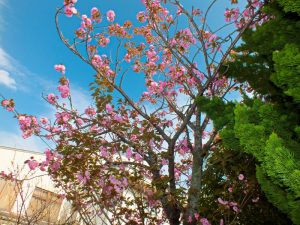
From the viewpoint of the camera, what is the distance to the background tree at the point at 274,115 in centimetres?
241

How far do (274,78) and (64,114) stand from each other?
530 cm

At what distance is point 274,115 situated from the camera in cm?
311

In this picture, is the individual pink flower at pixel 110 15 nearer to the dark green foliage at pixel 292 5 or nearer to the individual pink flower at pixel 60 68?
the individual pink flower at pixel 60 68

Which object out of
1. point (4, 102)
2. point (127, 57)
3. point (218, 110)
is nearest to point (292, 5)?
point (218, 110)

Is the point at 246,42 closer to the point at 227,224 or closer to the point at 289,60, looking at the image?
the point at 289,60

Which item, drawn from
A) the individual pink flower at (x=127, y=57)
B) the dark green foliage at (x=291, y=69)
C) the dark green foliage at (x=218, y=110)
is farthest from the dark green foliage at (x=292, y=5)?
the individual pink flower at (x=127, y=57)

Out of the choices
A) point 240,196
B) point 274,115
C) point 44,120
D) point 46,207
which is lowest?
point 46,207

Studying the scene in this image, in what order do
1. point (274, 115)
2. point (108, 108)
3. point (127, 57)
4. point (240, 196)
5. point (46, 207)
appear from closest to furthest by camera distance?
point (274, 115), point (240, 196), point (108, 108), point (127, 57), point (46, 207)

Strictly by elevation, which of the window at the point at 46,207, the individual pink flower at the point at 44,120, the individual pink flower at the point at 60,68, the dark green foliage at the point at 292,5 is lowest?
the window at the point at 46,207

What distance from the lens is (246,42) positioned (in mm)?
5297

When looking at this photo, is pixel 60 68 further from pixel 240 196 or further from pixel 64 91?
pixel 240 196

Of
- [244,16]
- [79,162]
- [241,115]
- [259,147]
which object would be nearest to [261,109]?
[241,115]

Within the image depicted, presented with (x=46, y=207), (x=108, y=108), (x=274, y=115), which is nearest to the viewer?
(x=274, y=115)

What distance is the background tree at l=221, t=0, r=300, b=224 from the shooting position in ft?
7.91
